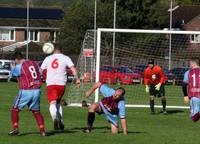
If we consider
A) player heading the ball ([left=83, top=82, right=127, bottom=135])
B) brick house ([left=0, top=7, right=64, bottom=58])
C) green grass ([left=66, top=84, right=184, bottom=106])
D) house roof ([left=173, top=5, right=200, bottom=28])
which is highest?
house roof ([left=173, top=5, right=200, bottom=28])

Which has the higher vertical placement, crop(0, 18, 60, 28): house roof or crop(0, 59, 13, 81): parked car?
crop(0, 18, 60, 28): house roof

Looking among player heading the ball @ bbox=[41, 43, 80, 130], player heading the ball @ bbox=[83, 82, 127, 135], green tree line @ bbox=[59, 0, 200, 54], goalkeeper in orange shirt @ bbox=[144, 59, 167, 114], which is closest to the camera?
player heading the ball @ bbox=[83, 82, 127, 135]

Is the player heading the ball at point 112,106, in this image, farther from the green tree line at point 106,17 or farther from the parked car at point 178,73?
the green tree line at point 106,17

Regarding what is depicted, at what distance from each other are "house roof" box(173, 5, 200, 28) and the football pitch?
6579cm

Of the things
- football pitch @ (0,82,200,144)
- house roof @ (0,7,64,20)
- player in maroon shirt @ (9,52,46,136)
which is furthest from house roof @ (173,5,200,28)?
player in maroon shirt @ (9,52,46,136)

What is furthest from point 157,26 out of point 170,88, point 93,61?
point 93,61

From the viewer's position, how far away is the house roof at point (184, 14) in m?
90.1

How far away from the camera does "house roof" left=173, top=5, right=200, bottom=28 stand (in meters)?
90.1

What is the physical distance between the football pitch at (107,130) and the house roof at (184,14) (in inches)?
2590

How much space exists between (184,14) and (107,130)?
257ft

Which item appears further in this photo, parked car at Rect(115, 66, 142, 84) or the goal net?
parked car at Rect(115, 66, 142, 84)

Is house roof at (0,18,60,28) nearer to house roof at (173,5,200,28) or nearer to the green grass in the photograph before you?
house roof at (173,5,200,28)

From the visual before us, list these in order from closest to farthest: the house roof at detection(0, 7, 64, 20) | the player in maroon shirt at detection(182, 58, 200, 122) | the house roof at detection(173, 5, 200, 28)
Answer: the player in maroon shirt at detection(182, 58, 200, 122) → the house roof at detection(173, 5, 200, 28) → the house roof at detection(0, 7, 64, 20)

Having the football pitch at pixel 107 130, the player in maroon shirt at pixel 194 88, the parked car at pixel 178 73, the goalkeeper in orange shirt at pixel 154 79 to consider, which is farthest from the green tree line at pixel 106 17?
the player in maroon shirt at pixel 194 88
